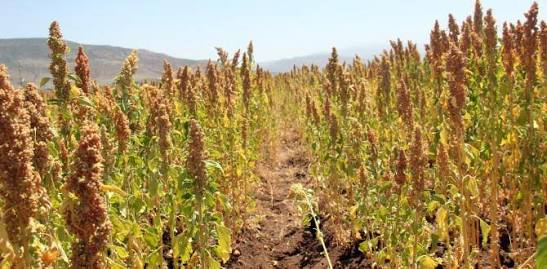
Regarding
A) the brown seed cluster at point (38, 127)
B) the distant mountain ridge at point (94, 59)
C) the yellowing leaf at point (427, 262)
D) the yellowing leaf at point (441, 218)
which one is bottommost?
the yellowing leaf at point (427, 262)

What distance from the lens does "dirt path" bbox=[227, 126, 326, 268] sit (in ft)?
17.4

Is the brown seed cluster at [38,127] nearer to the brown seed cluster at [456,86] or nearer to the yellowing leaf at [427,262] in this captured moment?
the yellowing leaf at [427,262]

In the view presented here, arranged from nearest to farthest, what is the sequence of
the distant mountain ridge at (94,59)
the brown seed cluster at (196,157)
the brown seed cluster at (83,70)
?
the brown seed cluster at (196,157)
the brown seed cluster at (83,70)
the distant mountain ridge at (94,59)

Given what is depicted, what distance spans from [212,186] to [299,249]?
9.94 ft

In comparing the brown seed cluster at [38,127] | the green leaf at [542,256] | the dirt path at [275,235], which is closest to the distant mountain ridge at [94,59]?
the dirt path at [275,235]

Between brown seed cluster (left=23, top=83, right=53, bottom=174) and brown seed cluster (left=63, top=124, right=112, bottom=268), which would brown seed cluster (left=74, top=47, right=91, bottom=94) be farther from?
brown seed cluster (left=63, top=124, right=112, bottom=268)

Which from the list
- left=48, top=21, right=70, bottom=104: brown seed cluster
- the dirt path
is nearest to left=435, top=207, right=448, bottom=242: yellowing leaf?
the dirt path

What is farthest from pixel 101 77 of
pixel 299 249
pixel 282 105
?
pixel 299 249

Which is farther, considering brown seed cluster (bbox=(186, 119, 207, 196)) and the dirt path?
the dirt path

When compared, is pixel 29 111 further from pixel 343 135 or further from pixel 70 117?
pixel 343 135

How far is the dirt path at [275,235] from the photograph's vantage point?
209 inches

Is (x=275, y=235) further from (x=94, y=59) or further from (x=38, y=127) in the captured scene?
(x=94, y=59)

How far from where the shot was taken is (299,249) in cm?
564

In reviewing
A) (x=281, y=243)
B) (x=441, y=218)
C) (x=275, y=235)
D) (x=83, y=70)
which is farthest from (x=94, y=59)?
(x=441, y=218)
